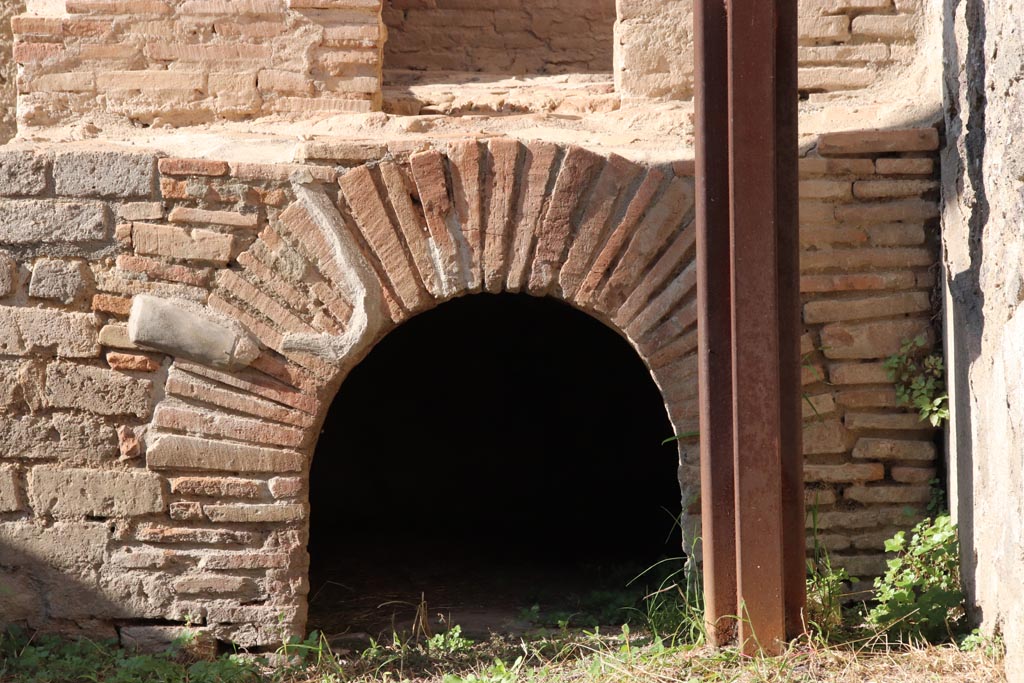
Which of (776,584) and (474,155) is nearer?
(776,584)

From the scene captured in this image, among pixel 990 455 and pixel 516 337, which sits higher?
pixel 516 337

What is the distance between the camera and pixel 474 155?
3791 mm

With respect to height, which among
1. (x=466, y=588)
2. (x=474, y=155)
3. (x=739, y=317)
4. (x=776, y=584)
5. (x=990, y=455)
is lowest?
(x=466, y=588)

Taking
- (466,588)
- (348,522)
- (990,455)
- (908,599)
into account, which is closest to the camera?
(990,455)

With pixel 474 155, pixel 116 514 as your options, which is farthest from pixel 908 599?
pixel 116 514

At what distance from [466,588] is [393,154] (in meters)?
2.39

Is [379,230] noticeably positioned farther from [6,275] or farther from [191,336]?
[6,275]

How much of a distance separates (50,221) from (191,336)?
669 millimetres

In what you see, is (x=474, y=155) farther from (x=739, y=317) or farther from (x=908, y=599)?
(x=908, y=599)

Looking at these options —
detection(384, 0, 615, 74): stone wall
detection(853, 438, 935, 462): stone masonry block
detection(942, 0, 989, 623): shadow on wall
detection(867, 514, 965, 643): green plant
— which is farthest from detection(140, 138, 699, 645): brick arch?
detection(384, 0, 615, 74): stone wall

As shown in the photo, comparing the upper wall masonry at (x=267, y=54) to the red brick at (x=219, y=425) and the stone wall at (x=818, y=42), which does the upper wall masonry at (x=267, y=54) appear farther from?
the red brick at (x=219, y=425)

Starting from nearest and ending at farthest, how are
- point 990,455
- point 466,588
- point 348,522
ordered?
point 990,455, point 466,588, point 348,522

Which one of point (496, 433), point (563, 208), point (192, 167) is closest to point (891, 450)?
point (563, 208)

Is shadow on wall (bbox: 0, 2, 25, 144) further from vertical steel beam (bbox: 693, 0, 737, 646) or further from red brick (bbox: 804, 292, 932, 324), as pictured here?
red brick (bbox: 804, 292, 932, 324)
